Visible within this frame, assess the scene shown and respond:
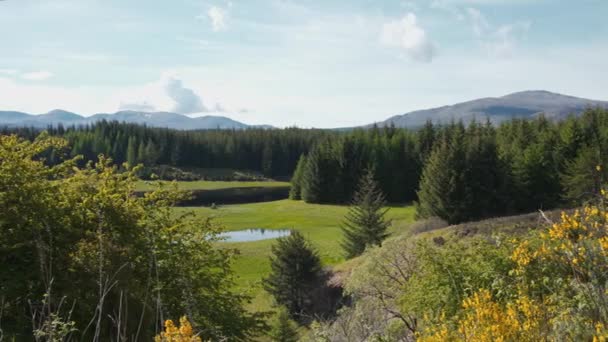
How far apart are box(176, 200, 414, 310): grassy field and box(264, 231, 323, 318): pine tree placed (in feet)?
6.53

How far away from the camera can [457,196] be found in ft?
163

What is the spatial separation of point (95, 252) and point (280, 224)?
1960 inches

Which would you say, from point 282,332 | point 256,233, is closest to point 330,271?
point 282,332

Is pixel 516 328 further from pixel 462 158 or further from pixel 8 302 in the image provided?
pixel 462 158

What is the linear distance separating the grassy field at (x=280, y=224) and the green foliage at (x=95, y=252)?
14.2 metres

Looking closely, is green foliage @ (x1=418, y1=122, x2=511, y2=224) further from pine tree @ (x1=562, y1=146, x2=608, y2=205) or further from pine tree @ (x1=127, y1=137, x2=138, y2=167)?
pine tree @ (x1=127, y1=137, x2=138, y2=167)

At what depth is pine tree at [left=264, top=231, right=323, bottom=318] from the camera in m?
27.6

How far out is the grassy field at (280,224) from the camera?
38.5 meters

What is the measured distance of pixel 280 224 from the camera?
61.9 meters

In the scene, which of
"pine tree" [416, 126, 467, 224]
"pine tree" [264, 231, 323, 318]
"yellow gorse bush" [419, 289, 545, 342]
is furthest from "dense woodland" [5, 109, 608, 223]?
"pine tree" [264, 231, 323, 318]

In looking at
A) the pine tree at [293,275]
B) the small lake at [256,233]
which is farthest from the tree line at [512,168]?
the pine tree at [293,275]

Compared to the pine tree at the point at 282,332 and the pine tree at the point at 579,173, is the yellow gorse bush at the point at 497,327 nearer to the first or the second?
the pine tree at the point at 282,332

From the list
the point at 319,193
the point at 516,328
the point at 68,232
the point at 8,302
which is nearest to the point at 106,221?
the point at 68,232

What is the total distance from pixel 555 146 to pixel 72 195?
54568mm
